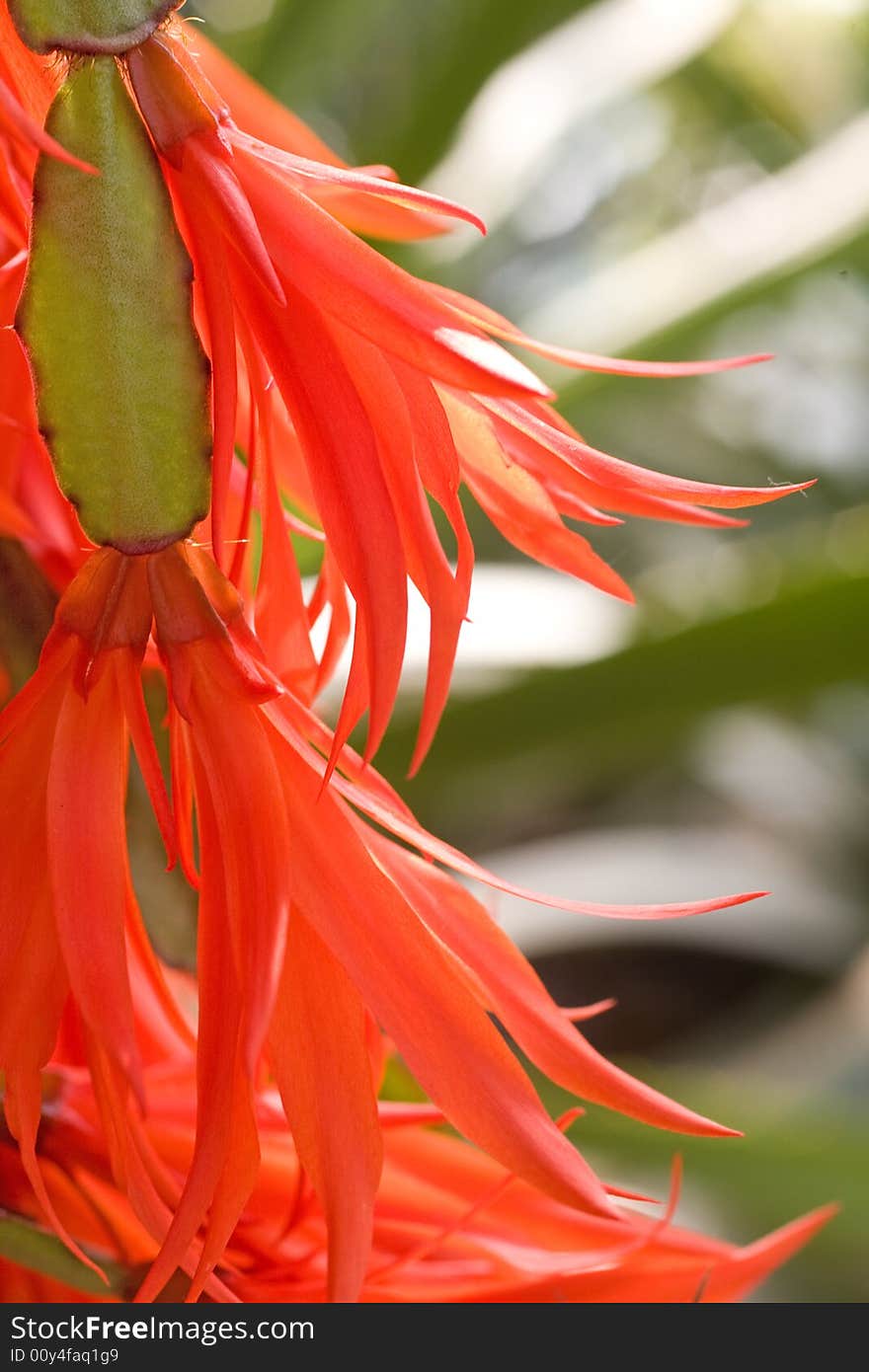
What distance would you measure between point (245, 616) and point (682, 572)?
1.38ft

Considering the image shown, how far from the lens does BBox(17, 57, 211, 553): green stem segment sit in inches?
7.1

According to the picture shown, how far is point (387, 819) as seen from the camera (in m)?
0.21

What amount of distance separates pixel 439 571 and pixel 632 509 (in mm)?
33

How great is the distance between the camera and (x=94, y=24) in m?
0.18

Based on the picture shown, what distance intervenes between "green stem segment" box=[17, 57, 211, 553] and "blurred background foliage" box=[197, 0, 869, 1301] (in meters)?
0.38

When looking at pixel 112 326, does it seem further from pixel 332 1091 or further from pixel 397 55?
pixel 397 55

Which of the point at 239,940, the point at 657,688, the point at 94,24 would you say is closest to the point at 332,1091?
the point at 239,940

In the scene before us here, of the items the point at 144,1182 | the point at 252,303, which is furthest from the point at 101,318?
the point at 144,1182

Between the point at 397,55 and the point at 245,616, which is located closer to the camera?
the point at 245,616

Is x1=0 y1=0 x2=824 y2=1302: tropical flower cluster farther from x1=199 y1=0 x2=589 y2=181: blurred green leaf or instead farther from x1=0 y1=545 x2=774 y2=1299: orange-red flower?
x1=199 y1=0 x2=589 y2=181: blurred green leaf

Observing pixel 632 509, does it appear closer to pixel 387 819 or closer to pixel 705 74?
pixel 387 819

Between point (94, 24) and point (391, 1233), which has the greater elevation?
point (94, 24)

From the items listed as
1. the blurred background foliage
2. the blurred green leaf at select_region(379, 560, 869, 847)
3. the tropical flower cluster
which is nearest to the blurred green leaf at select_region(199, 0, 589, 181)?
the blurred background foliage

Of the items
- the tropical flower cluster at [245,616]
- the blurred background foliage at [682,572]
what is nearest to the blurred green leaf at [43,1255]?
the tropical flower cluster at [245,616]
